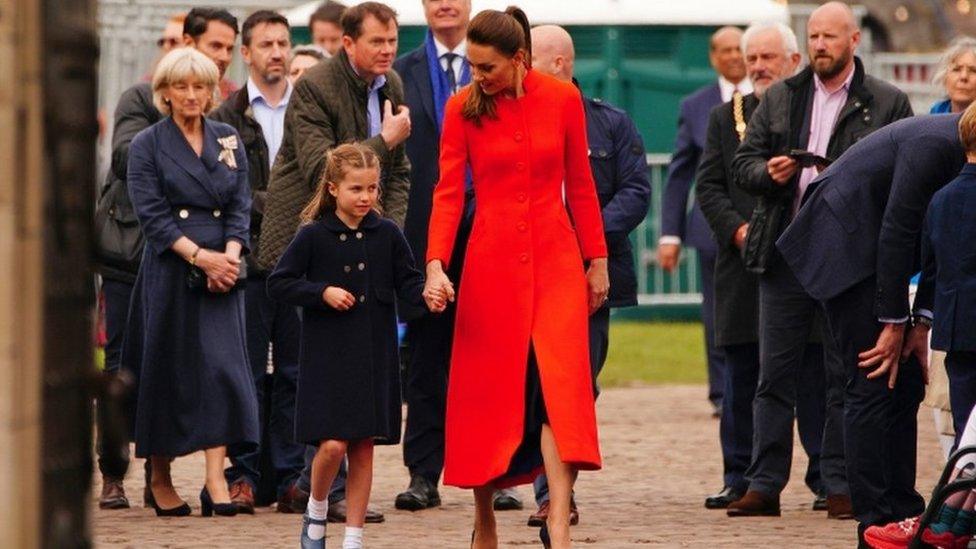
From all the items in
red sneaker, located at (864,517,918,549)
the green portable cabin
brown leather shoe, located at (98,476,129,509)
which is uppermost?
the green portable cabin

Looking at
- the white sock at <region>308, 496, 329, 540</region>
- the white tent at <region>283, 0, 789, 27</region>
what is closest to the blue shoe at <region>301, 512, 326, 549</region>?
the white sock at <region>308, 496, 329, 540</region>

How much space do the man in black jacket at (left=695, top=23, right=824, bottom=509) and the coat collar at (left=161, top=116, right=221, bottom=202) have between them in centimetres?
236

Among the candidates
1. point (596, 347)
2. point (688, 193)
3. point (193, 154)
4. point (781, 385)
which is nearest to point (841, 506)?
point (781, 385)

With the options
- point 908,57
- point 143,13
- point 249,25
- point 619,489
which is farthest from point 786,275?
point 908,57

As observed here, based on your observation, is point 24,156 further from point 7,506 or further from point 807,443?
point 807,443

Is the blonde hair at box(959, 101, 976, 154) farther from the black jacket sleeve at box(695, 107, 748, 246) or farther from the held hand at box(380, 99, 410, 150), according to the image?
the black jacket sleeve at box(695, 107, 748, 246)

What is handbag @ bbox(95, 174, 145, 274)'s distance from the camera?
10836mm

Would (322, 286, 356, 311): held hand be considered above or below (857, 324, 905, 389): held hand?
above

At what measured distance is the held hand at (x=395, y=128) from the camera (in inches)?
390

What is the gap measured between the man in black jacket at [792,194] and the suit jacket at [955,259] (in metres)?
2.02

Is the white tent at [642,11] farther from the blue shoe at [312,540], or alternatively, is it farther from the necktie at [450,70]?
the blue shoe at [312,540]

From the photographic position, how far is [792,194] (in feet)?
34.1

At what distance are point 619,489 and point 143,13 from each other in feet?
33.2

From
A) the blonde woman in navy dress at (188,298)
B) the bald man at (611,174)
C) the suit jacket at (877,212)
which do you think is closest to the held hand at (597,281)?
the suit jacket at (877,212)
